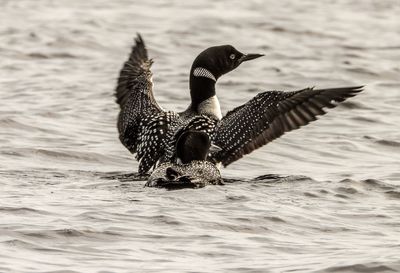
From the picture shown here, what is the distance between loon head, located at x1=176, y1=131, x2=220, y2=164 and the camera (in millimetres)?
8445

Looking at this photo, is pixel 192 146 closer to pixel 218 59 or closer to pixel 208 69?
pixel 208 69

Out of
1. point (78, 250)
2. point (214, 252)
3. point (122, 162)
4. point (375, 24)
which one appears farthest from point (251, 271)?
point (375, 24)

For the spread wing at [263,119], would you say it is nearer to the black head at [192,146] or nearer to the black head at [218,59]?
the black head at [192,146]

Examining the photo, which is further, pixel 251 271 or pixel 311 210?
pixel 311 210

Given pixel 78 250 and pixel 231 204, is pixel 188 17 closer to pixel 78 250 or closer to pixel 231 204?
pixel 231 204

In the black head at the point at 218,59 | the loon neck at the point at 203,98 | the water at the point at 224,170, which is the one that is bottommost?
the water at the point at 224,170

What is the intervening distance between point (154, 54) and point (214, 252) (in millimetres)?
9160

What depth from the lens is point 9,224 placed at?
7.13 m

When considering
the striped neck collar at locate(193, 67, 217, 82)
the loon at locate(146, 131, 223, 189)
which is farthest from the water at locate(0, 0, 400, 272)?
the striped neck collar at locate(193, 67, 217, 82)

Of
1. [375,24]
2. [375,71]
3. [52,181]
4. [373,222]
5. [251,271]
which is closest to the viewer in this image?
[251,271]

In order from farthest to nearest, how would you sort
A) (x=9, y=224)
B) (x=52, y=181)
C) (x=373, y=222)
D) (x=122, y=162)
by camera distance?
(x=122, y=162) < (x=52, y=181) < (x=373, y=222) < (x=9, y=224)

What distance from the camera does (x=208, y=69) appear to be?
9.73 m

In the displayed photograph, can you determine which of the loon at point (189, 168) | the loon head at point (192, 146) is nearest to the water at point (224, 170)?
the loon at point (189, 168)

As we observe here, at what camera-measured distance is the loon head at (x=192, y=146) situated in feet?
27.7
